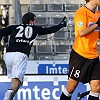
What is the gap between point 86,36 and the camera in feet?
18.2

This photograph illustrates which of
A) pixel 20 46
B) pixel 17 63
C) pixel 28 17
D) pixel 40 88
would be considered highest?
pixel 28 17

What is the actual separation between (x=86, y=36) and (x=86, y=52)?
0.20 meters

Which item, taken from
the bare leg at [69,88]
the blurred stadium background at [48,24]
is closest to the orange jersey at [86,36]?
the bare leg at [69,88]

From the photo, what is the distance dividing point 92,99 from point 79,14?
1044mm

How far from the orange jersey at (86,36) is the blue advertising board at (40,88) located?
5.19 ft

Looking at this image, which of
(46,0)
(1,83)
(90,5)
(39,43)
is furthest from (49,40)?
(90,5)

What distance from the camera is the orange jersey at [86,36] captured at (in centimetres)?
553

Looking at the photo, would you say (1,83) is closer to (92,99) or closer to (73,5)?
→ (92,99)

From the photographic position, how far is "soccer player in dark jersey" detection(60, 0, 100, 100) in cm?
554

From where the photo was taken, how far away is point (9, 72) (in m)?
6.53

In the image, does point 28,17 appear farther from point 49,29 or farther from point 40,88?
point 40,88

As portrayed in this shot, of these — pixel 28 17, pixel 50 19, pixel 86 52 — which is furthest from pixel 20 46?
pixel 50 19

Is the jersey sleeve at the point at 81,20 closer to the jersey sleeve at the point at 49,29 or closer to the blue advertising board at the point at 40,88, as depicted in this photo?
the jersey sleeve at the point at 49,29

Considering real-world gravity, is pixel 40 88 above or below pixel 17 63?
below
